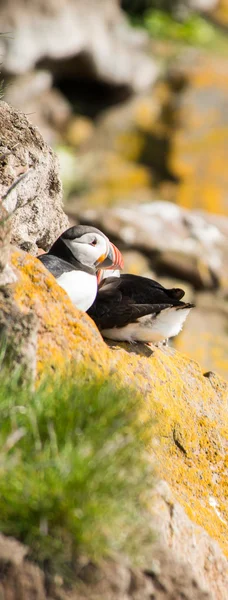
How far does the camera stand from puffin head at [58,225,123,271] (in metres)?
5.73

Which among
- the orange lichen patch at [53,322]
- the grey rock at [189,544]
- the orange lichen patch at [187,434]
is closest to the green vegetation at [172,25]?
the orange lichen patch at [187,434]

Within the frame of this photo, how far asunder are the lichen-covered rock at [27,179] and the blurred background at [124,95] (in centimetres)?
949

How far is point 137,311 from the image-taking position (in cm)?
558

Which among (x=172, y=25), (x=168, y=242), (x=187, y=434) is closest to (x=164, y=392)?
(x=187, y=434)

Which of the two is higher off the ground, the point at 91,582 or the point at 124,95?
the point at 91,582

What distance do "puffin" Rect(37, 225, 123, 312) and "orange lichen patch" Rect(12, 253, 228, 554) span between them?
43 cm

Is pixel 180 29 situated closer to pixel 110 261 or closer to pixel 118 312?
pixel 110 261

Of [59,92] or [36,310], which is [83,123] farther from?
[36,310]

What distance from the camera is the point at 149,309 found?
18.4ft

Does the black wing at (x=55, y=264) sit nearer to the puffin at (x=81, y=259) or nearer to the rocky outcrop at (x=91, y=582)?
the puffin at (x=81, y=259)

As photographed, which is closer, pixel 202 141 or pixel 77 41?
pixel 202 141

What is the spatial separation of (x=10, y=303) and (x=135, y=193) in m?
13.4

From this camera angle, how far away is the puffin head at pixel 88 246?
5.73 m

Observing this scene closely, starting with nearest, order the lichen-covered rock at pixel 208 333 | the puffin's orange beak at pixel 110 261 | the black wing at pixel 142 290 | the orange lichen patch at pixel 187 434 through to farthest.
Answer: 1. the orange lichen patch at pixel 187 434
2. the black wing at pixel 142 290
3. the puffin's orange beak at pixel 110 261
4. the lichen-covered rock at pixel 208 333
